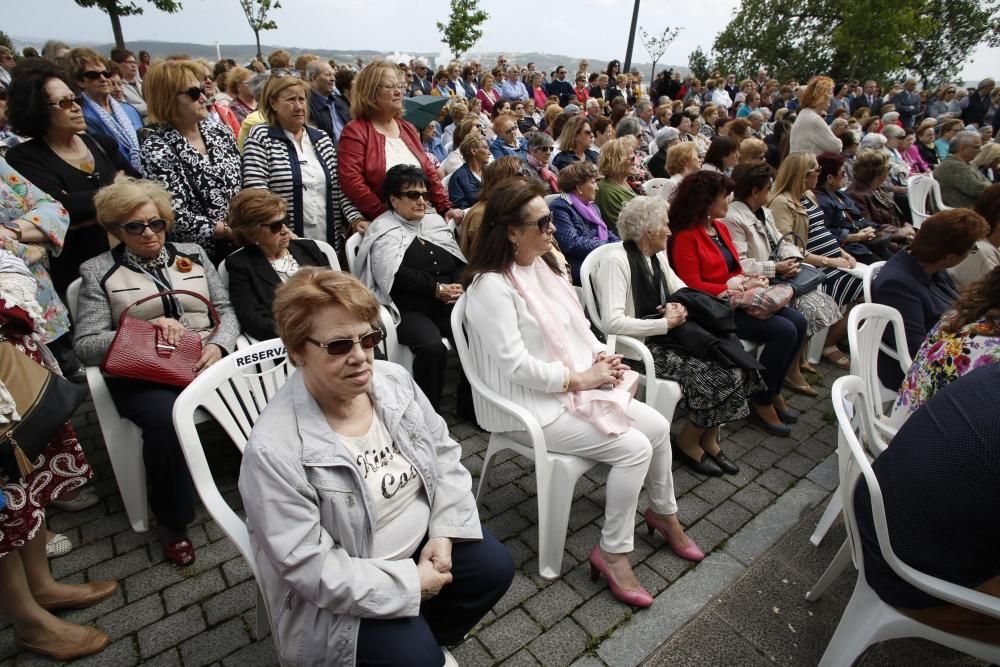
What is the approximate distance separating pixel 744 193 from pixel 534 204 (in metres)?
2.49

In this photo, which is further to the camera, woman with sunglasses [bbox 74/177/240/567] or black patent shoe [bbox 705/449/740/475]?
black patent shoe [bbox 705/449/740/475]

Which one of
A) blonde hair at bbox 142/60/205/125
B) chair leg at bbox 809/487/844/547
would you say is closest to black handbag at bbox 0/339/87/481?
blonde hair at bbox 142/60/205/125

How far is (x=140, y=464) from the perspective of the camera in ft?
8.44

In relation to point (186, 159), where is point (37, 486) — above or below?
below

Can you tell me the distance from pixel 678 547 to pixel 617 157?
3472 millimetres

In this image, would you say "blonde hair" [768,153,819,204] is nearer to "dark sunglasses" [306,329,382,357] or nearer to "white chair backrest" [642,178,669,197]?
"white chair backrest" [642,178,669,197]

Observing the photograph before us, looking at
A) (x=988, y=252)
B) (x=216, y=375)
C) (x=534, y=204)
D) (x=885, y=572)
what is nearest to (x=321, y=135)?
(x=534, y=204)

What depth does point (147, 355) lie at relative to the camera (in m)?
2.40

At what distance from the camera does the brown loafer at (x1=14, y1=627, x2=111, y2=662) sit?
6.45 ft

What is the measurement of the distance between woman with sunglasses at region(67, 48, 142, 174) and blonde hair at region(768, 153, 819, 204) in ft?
16.6

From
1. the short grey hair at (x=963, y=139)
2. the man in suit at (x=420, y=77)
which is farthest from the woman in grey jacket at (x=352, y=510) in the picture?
the man in suit at (x=420, y=77)

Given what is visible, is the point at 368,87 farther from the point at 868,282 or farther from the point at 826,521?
the point at 826,521

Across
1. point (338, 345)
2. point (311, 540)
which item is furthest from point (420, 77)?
point (311, 540)

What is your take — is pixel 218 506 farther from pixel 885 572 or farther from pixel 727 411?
pixel 727 411
